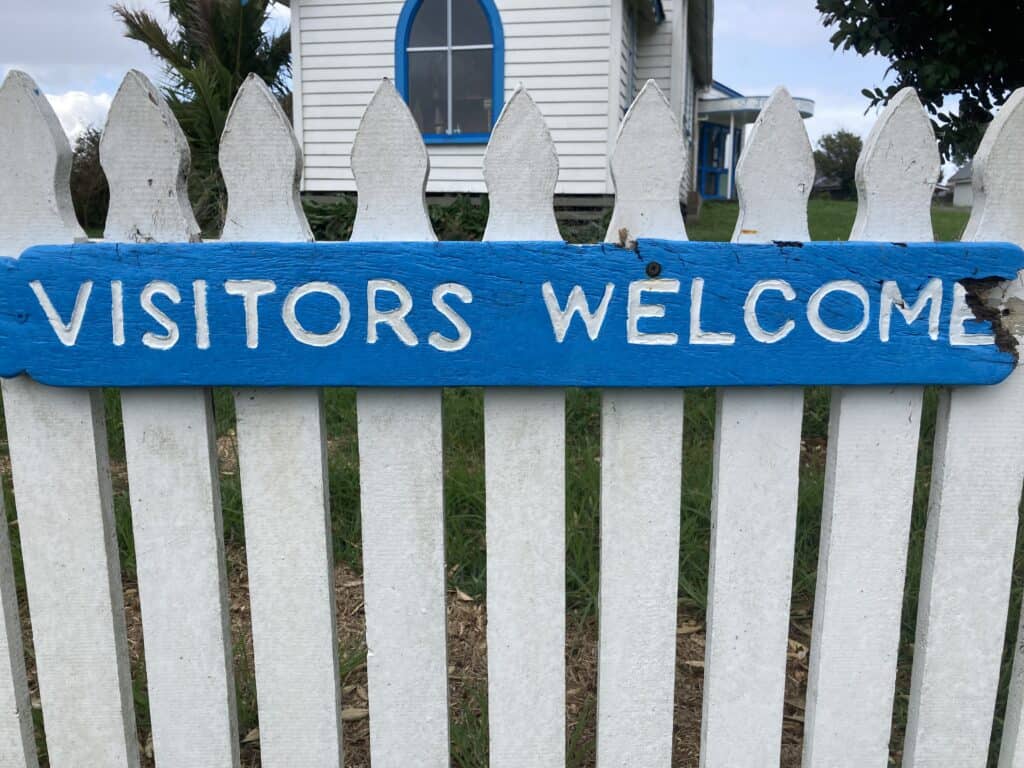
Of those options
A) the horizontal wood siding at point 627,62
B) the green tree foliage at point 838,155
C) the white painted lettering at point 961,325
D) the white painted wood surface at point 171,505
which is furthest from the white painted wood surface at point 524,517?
the green tree foliage at point 838,155

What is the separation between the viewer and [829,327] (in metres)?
1.24

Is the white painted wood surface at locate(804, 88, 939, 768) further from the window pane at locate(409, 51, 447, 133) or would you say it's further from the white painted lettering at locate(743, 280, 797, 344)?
the window pane at locate(409, 51, 447, 133)

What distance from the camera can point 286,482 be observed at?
1.37 meters

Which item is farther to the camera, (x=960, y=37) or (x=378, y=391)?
(x=960, y=37)

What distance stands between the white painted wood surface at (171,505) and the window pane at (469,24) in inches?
312

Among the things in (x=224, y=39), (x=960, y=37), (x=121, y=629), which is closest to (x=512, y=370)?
(x=121, y=629)

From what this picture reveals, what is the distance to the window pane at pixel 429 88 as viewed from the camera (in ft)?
28.8

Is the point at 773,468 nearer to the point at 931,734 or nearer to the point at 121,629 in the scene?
the point at 931,734

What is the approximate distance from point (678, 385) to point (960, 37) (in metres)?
2.61

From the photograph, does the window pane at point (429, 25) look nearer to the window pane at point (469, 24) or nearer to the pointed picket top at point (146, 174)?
the window pane at point (469, 24)

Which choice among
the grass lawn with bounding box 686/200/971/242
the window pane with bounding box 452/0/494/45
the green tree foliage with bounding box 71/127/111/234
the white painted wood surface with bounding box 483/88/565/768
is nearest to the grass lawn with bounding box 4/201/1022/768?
the white painted wood surface with bounding box 483/88/565/768

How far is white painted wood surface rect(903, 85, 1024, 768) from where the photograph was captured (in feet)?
4.20

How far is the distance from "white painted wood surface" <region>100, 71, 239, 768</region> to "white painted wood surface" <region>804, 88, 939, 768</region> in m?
1.01

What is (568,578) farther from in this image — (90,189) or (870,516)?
(90,189)
